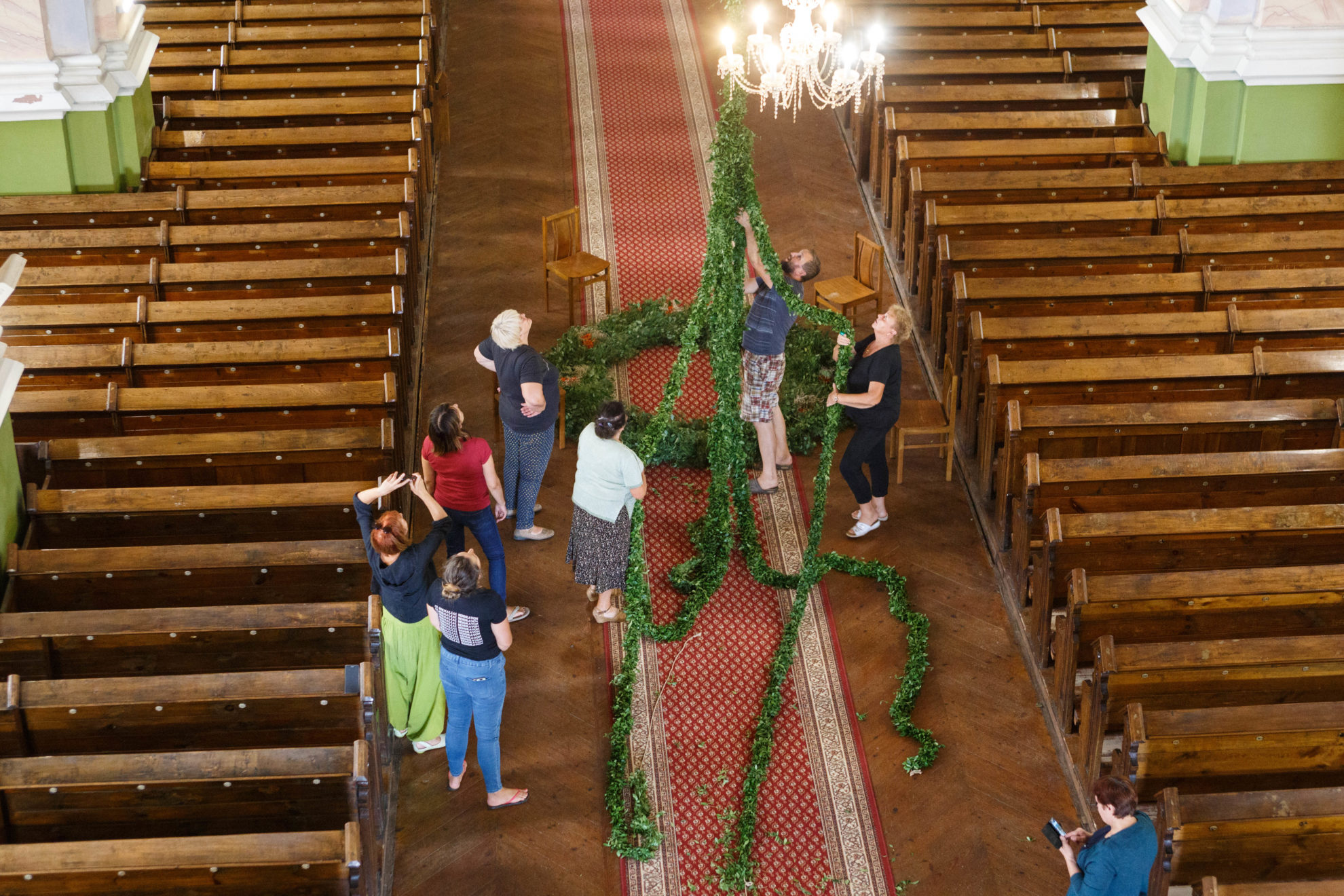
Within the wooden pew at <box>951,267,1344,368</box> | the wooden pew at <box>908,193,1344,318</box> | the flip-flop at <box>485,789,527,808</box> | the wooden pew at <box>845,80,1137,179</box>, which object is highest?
the wooden pew at <box>845,80,1137,179</box>

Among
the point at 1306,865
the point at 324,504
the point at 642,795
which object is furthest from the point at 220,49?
the point at 1306,865

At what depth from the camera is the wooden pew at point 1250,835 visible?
529cm

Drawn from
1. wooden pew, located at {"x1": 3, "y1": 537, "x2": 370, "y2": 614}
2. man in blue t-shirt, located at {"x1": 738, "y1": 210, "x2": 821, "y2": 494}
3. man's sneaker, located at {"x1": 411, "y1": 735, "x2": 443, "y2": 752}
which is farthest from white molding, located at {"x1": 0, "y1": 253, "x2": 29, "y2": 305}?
man in blue t-shirt, located at {"x1": 738, "y1": 210, "x2": 821, "y2": 494}

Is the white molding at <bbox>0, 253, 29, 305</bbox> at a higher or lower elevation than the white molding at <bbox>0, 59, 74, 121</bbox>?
Answer: lower

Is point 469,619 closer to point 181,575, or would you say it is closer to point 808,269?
point 181,575

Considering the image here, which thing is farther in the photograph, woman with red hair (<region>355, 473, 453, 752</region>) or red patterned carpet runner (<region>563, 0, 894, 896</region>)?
red patterned carpet runner (<region>563, 0, 894, 896</region>)

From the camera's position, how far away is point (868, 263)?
934 cm

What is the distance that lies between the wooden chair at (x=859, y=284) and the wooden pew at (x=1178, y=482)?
2.45 meters

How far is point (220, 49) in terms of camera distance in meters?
10.6

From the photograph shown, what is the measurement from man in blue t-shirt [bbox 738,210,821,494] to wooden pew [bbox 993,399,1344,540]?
123 cm

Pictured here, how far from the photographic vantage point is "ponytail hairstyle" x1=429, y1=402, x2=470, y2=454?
666 centimetres

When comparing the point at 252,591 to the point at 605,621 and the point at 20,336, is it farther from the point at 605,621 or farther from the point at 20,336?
the point at 20,336

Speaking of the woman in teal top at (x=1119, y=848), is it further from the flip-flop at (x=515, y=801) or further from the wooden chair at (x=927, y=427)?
the wooden chair at (x=927, y=427)

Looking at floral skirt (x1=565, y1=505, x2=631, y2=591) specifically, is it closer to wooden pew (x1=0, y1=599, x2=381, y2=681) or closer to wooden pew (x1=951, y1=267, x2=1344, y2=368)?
wooden pew (x1=0, y1=599, x2=381, y2=681)
